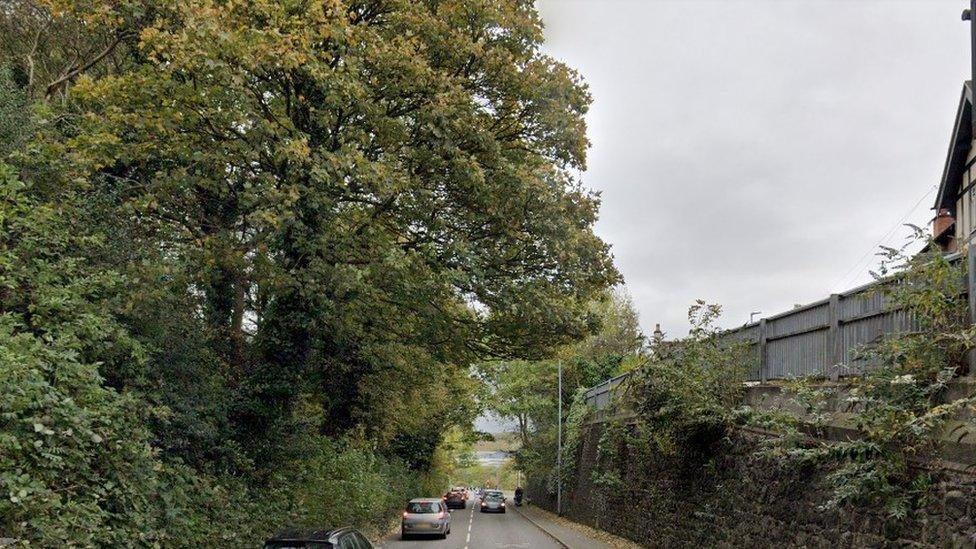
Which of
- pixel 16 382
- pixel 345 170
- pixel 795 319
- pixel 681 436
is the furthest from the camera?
pixel 681 436

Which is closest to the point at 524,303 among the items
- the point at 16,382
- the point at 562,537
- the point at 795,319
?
the point at 795,319

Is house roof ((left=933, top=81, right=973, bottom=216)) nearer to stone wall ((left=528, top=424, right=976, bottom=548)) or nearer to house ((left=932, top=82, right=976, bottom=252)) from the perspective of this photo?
house ((left=932, top=82, right=976, bottom=252))

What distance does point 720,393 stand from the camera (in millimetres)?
13109

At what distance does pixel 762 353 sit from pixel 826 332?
8.02ft

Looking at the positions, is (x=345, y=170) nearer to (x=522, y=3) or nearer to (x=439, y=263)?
(x=439, y=263)

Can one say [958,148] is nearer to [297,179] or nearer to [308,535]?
[297,179]

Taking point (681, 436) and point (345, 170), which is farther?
point (681, 436)

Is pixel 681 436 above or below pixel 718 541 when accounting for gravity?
above

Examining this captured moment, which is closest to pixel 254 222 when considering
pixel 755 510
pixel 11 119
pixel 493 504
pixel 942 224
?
pixel 11 119

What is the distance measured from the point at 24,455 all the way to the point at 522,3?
12.1 meters

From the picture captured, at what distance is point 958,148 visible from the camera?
2509cm

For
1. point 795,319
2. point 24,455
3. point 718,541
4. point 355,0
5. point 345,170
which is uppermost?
point 355,0

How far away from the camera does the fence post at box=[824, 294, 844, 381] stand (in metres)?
10.1

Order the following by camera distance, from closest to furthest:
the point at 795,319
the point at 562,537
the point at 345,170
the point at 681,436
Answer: the point at 795,319, the point at 345,170, the point at 681,436, the point at 562,537
